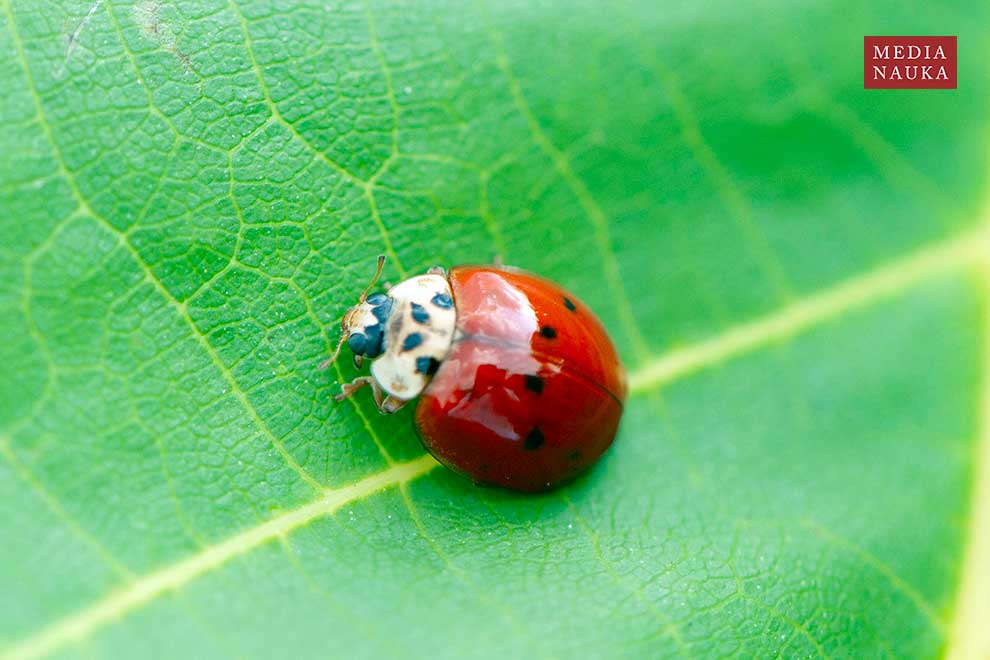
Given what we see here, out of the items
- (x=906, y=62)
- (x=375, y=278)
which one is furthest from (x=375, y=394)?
(x=906, y=62)

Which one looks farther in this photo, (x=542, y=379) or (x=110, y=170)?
(x=542, y=379)

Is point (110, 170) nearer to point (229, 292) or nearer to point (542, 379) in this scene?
point (229, 292)

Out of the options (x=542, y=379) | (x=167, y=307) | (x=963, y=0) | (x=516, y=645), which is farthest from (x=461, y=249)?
(x=963, y=0)

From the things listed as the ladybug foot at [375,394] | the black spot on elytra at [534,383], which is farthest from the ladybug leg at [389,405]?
the black spot on elytra at [534,383]

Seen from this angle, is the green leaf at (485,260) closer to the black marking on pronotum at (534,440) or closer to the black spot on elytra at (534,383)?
the black marking on pronotum at (534,440)

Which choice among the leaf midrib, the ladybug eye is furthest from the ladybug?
the leaf midrib

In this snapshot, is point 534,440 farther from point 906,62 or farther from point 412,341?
point 906,62
